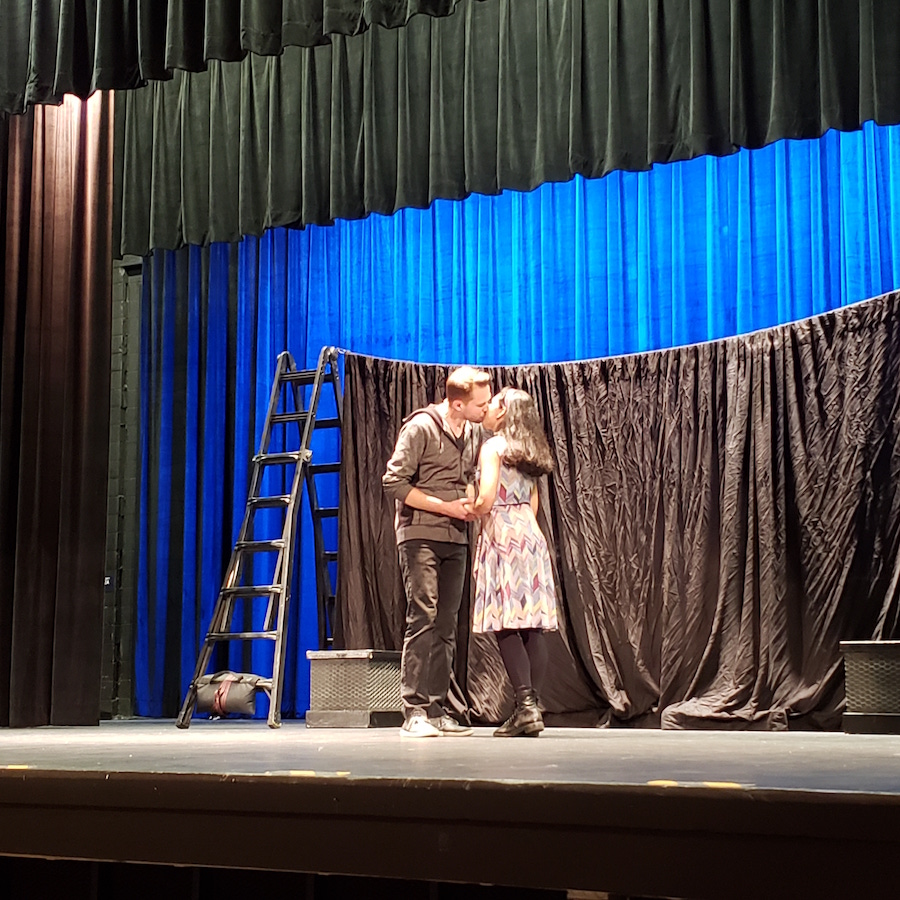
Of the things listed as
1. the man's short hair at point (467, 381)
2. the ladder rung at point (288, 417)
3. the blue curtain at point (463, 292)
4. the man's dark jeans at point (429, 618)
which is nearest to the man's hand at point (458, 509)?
the man's dark jeans at point (429, 618)

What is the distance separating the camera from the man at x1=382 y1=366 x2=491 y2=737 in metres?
4.43

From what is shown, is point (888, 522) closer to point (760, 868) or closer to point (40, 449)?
point (40, 449)

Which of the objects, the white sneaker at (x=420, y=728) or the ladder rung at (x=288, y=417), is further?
the ladder rung at (x=288, y=417)

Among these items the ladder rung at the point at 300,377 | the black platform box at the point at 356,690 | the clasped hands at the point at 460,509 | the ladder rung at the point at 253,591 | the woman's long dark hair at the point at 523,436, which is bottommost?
the black platform box at the point at 356,690

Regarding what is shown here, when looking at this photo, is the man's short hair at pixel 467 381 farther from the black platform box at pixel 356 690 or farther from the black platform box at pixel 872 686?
the black platform box at pixel 872 686

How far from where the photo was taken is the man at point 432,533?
4.43 metres

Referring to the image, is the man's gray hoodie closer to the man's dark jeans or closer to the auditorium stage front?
the man's dark jeans

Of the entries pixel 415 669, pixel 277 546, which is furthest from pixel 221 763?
pixel 277 546

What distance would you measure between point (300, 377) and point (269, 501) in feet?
2.53

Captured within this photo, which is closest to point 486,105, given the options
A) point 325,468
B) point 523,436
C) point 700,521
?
point 325,468

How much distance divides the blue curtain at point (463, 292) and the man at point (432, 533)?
6.71ft

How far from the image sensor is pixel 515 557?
4484 mm

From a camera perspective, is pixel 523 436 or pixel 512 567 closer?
pixel 512 567

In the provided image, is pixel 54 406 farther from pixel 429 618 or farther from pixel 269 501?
pixel 429 618
